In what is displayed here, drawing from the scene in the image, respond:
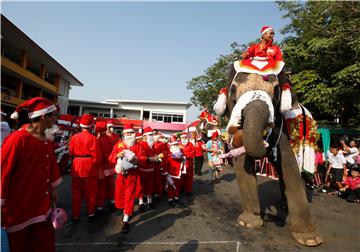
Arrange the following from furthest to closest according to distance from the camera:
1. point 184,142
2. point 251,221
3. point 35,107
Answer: point 184,142 < point 251,221 < point 35,107

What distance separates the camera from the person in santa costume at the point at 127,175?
185 inches

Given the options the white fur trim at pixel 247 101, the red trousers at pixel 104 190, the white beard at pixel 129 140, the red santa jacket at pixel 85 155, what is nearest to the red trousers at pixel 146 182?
the red trousers at pixel 104 190

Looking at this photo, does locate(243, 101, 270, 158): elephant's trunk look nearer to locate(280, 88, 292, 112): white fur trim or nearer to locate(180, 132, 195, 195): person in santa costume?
locate(280, 88, 292, 112): white fur trim

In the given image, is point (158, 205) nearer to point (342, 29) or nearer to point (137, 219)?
point (137, 219)

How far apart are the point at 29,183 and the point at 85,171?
240cm

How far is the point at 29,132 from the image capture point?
2762 millimetres

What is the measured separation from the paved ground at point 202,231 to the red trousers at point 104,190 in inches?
12.2

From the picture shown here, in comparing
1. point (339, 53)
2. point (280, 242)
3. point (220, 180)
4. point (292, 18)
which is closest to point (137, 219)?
point (280, 242)

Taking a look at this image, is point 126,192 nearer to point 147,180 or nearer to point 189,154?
point 147,180

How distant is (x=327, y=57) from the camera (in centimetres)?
1213

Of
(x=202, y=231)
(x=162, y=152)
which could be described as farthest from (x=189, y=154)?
(x=202, y=231)

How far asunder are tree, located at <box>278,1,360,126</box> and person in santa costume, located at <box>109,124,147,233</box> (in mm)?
8837

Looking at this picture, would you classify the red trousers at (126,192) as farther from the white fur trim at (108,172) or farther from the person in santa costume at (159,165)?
the person in santa costume at (159,165)

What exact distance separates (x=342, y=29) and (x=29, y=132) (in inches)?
448
